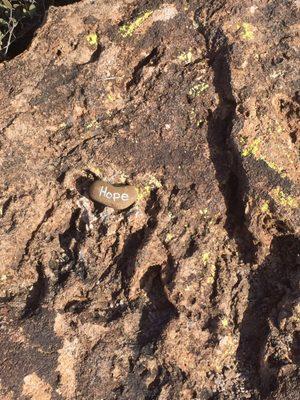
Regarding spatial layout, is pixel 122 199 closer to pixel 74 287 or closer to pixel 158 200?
pixel 158 200

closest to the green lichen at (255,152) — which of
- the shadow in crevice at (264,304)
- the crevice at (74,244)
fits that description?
the shadow in crevice at (264,304)

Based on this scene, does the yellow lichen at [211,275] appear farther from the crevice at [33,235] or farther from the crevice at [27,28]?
the crevice at [27,28]

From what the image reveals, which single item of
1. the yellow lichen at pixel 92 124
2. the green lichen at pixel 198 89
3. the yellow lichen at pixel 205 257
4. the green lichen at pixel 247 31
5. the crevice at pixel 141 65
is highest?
the crevice at pixel 141 65

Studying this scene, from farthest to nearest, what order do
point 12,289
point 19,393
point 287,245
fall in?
1. point 12,289
2. point 287,245
3. point 19,393

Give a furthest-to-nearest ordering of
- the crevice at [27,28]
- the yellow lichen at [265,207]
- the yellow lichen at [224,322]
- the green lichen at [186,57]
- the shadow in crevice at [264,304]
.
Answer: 1. the crevice at [27,28]
2. the green lichen at [186,57]
3. the yellow lichen at [265,207]
4. the yellow lichen at [224,322]
5. the shadow in crevice at [264,304]

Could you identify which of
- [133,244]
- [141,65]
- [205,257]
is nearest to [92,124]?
[141,65]

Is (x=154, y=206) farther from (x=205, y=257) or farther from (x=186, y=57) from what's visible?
(x=186, y=57)

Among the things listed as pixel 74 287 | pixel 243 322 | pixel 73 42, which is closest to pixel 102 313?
pixel 74 287
